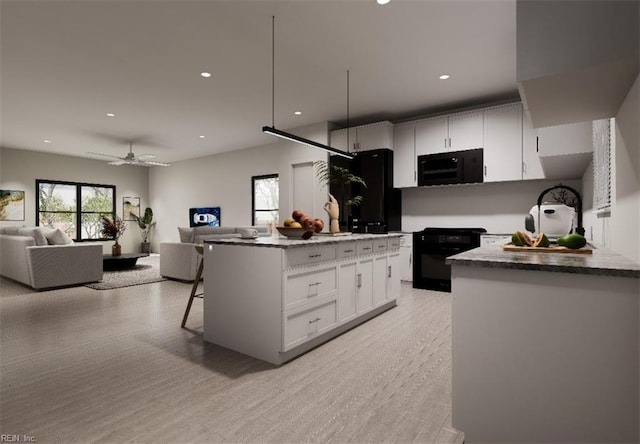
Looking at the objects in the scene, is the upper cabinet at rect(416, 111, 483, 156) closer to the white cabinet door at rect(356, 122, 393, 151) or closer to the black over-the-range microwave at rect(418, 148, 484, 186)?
the black over-the-range microwave at rect(418, 148, 484, 186)

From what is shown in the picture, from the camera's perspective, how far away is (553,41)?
4.29ft

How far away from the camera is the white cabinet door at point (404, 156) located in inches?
215

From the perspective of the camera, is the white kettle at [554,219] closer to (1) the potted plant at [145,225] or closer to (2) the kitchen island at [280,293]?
(2) the kitchen island at [280,293]

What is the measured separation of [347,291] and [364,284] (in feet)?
1.08

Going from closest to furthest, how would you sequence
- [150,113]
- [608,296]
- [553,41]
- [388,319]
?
1. [608,296]
2. [553,41]
3. [388,319]
4. [150,113]

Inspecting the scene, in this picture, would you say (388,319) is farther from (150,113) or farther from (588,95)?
(150,113)

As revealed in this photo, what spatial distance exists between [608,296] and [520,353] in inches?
14.2

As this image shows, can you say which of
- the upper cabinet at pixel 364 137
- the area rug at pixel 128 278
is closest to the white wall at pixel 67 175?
the area rug at pixel 128 278

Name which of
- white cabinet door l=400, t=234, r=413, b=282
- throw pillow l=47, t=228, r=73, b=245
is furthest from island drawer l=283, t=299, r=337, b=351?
throw pillow l=47, t=228, r=73, b=245

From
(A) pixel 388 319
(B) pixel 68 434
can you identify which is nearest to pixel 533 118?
(A) pixel 388 319

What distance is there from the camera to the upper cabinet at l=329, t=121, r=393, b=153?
5.50 meters

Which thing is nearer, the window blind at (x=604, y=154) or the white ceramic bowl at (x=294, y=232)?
the window blind at (x=604, y=154)

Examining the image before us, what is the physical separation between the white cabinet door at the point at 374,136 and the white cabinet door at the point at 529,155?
6.03 feet

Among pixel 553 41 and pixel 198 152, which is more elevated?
pixel 198 152
